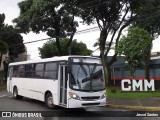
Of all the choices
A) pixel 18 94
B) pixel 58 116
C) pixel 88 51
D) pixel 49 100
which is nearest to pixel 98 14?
pixel 18 94

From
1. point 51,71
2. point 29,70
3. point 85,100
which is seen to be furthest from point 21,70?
point 85,100

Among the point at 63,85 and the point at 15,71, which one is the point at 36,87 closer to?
the point at 63,85

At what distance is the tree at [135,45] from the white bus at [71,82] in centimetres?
1418

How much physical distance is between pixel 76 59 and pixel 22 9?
25987 millimetres

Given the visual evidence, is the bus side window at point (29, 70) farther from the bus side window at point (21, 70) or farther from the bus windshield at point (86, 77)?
the bus windshield at point (86, 77)

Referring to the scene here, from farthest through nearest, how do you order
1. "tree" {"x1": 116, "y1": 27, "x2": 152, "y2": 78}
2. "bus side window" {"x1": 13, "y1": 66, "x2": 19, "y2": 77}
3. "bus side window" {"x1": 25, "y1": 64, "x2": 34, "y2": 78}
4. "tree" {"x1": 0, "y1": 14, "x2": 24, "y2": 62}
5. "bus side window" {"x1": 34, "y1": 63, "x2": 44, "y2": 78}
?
"tree" {"x1": 0, "y1": 14, "x2": 24, "y2": 62}
"tree" {"x1": 116, "y1": 27, "x2": 152, "y2": 78}
"bus side window" {"x1": 13, "y1": 66, "x2": 19, "y2": 77}
"bus side window" {"x1": 25, "y1": 64, "x2": 34, "y2": 78}
"bus side window" {"x1": 34, "y1": 63, "x2": 44, "y2": 78}

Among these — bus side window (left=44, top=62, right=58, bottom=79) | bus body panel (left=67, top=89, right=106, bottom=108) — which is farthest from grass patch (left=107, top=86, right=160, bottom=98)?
bus body panel (left=67, top=89, right=106, bottom=108)

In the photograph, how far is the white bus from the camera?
56.2 ft

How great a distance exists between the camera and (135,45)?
1319 inches

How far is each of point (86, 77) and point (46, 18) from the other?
79.3ft

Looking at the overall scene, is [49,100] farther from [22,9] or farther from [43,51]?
[43,51]

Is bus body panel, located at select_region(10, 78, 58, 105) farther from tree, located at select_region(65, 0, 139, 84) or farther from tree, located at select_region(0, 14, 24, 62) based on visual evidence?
tree, located at select_region(0, 14, 24, 62)

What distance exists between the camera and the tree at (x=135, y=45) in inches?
1315

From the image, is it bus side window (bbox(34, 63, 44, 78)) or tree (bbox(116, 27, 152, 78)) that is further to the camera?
tree (bbox(116, 27, 152, 78))
